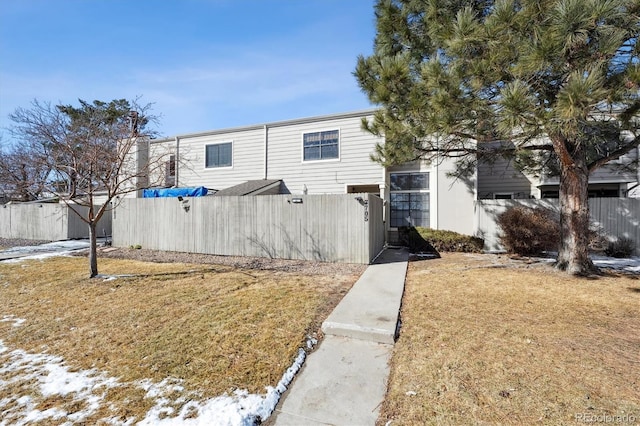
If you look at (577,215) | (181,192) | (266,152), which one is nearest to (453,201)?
(577,215)

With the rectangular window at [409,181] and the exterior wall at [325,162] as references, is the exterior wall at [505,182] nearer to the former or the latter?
the rectangular window at [409,181]

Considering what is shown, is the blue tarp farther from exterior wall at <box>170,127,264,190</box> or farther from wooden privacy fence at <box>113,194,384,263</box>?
wooden privacy fence at <box>113,194,384,263</box>

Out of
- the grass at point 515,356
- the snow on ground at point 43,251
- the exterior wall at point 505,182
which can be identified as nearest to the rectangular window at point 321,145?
the exterior wall at point 505,182

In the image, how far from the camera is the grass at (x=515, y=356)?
2.33 meters

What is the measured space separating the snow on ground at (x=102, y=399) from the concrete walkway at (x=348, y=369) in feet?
0.62

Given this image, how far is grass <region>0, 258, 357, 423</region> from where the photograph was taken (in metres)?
2.86

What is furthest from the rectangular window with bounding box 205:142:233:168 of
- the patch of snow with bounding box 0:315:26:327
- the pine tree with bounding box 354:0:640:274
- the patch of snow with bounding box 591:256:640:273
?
the patch of snow with bounding box 591:256:640:273

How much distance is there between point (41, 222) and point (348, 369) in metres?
19.0

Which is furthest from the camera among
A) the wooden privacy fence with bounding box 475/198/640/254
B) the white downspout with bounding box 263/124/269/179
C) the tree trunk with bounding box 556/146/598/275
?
the white downspout with bounding box 263/124/269/179

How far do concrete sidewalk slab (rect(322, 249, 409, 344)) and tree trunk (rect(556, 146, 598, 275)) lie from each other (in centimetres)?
403

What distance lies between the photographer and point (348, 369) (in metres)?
3.01

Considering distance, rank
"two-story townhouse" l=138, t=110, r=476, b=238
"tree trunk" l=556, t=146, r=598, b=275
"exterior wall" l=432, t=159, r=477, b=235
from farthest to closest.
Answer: "two-story townhouse" l=138, t=110, r=476, b=238 < "exterior wall" l=432, t=159, r=477, b=235 < "tree trunk" l=556, t=146, r=598, b=275

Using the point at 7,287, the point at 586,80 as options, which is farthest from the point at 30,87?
the point at 586,80

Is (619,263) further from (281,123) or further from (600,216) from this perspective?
(281,123)
